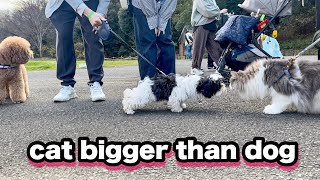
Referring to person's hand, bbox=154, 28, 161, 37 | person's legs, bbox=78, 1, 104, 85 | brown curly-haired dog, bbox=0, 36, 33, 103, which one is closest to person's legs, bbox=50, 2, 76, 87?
person's legs, bbox=78, 1, 104, 85

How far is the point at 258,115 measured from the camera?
11.1 feet

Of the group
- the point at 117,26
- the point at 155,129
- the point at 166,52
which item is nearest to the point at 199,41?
the point at 166,52

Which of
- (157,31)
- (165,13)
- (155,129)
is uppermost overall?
(165,13)

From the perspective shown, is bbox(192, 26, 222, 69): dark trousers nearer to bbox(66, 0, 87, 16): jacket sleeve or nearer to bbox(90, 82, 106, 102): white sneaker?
bbox(90, 82, 106, 102): white sneaker

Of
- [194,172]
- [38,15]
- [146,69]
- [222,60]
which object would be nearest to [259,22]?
[222,60]

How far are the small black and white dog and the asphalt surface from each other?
118mm

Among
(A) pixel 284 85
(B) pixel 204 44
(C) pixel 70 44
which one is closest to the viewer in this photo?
(A) pixel 284 85

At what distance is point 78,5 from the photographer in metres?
4.08

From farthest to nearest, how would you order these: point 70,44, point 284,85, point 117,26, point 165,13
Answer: point 117,26, point 70,44, point 165,13, point 284,85

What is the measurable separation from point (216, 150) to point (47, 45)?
1571 inches

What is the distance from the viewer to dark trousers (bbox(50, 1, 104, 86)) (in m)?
4.34

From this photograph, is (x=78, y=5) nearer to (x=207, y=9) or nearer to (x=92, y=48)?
(x=92, y=48)

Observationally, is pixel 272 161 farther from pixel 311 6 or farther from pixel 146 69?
pixel 311 6

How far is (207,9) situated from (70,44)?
274 cm
